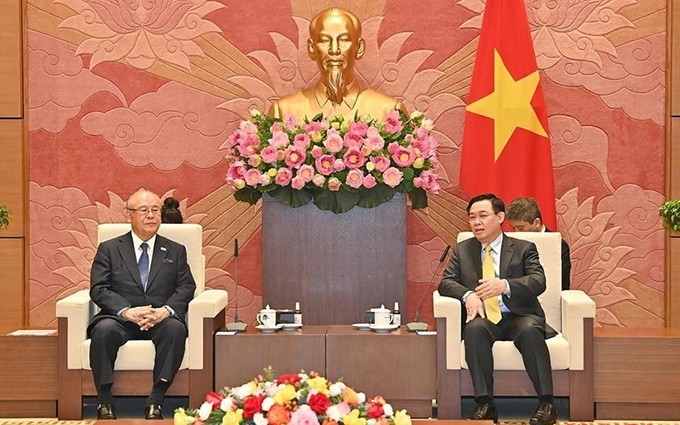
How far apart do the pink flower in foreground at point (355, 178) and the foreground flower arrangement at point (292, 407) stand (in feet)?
8.91

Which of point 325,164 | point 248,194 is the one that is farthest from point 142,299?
point 325,164

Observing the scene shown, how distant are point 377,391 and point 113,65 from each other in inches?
129

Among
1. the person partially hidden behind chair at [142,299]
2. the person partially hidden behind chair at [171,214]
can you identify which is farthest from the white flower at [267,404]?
the person partially hidden behind chair at [171,214]

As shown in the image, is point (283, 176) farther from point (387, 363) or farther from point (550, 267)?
point (550, 267)

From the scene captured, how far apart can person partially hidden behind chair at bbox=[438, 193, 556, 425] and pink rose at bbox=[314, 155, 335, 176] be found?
31.1 inches

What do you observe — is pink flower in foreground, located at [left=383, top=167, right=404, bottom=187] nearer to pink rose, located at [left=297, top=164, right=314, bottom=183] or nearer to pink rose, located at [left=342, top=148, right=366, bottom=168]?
pink rose, located at [left=342, top=148, right=366, bottom=168]

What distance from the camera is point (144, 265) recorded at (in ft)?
18.3

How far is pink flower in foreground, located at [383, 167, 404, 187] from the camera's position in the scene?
566 cm

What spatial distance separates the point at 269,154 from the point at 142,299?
103 cm

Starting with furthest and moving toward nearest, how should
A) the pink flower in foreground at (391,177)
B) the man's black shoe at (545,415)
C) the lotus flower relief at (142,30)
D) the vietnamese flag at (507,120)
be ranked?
1. the lotus flower relief at (142,30)
2. the vietnamese flag at (507,120)
3. the pink flower in foreground at (391,177)
4. the man's black shoe at (545,415)

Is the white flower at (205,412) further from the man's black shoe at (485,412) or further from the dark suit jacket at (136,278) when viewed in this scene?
the dark suit jacket at (136,278)

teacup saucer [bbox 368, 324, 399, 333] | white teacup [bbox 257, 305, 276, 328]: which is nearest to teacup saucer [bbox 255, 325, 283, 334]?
white teacup [bbox 257, 305, 276, 328]

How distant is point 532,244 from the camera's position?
17.9 feet

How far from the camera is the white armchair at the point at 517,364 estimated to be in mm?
5195
